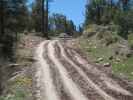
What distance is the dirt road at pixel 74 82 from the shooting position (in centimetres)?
1867

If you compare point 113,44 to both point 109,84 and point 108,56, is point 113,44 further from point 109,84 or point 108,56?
point 109,84

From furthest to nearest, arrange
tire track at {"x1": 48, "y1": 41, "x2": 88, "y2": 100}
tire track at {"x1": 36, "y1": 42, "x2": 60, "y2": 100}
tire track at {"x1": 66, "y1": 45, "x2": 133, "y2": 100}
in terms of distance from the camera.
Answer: tire track at {"x1": 36, "y1": 42, "x2": 60, "y2": 100}, tire track at {"x1": 66, "y1": 45, "x2": 133, "y2": 100}, tire track at {"x1": 48, "y1": 41, "x2": 88, "y2": 100}

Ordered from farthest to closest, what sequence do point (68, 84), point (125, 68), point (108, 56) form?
point (108, 56) < point (125, 68) < point (68, 84)

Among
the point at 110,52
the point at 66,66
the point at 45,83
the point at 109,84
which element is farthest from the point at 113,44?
the point at 45,83

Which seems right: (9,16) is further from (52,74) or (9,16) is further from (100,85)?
(100,85)

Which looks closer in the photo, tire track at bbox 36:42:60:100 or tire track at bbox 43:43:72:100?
tire track at bbox 43:43:72:100

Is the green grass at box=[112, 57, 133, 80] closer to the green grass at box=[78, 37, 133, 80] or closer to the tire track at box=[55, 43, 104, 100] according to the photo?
the green grass at box=[78, 37, 133, 80]

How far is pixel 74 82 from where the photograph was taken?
22.2 metres

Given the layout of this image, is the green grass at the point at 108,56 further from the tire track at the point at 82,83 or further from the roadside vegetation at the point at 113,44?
the tire track at the point at 82,83

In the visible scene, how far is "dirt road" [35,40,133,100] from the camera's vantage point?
1867cm

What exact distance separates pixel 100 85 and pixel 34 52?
17.8 metres

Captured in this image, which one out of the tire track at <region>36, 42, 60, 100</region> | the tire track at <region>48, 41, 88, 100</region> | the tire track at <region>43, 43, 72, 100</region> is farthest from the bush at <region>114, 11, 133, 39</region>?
the tire track at <region>43, 43, 72, 100</region>

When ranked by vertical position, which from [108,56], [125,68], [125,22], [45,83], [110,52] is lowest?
[45,83]

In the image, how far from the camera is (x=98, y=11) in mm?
83125
